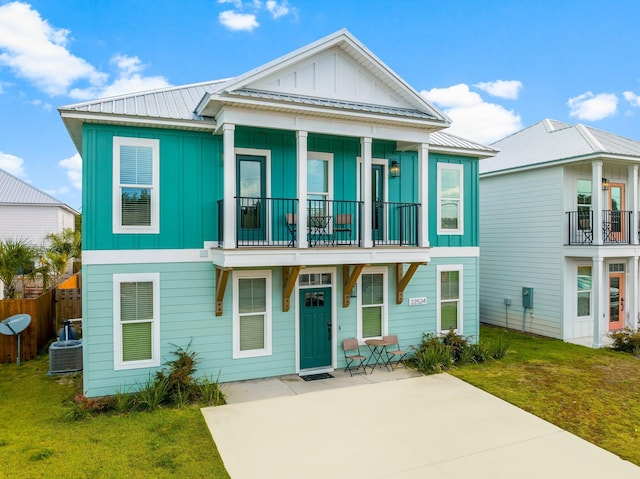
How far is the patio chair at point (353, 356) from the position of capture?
32.4 feet

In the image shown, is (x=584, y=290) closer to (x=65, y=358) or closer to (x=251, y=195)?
(x=251, y=195)

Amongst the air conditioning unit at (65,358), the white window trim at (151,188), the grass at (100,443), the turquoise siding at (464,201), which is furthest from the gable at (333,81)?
the air conditioning unit at (65,358)

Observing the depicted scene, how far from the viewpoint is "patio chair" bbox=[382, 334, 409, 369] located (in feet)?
34.0

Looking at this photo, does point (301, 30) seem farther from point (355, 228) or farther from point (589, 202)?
point (589, 202)

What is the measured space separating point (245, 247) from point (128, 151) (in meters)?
2.99

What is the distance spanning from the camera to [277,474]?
18.3ft

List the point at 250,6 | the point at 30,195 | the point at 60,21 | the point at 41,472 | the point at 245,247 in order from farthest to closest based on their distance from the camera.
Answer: the point at 30,195 < the point at 60,21 < the point at 250,6 < the point at 245,247 < the point at 41,472

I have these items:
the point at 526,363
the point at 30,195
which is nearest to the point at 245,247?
the point at 526,363

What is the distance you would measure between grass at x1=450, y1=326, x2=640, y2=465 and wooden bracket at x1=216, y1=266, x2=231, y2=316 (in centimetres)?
557

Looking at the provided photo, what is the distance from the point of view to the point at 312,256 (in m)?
8.63

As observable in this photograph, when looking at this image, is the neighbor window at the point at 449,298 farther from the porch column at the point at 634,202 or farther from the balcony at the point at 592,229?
the porch column at the point at 634,202

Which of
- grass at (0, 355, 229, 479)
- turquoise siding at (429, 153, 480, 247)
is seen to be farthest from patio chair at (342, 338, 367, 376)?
grass at (0, 355, 229, 479)

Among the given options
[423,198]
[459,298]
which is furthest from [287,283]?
[459,298]

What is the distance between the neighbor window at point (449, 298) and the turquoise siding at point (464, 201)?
2.44 ft
